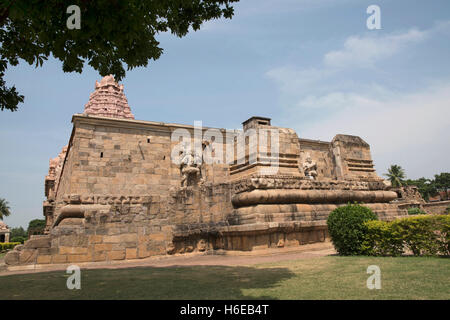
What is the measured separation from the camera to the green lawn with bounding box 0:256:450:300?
395cm

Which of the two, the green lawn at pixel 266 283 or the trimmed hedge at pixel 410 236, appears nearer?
the green lawn at pixel 266 283

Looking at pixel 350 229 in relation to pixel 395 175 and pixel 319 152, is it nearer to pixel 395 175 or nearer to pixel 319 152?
pixel 319 152

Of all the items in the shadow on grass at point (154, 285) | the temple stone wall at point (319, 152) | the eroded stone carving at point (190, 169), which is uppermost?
the temple stone wall at point (319, 152)

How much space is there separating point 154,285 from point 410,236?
576 cm

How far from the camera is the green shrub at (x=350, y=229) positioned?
298 inches

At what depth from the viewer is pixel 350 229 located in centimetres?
766

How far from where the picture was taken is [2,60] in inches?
218

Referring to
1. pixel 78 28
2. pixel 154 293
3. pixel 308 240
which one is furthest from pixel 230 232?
pixel 78 28

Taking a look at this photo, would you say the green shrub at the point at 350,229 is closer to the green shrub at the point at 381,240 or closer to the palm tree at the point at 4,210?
the green shrub at the point at 381,240

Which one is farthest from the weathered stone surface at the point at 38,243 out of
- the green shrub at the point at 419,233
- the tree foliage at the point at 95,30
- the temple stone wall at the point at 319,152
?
the temple stone wall at the point at 319,152

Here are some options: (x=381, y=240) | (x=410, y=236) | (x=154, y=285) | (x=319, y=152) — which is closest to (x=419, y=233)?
(x=410, y=236)

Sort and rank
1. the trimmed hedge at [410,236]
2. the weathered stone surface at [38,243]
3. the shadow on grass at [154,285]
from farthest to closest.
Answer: the weathered stone surface at [38,243] → the trimmed hedge at [410,236] → the shadow on grass at [154,285]

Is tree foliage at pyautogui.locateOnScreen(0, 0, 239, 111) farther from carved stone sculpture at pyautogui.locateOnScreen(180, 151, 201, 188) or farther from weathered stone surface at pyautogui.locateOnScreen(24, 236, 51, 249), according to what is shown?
carved stone sculpture at pyautogui.locateOnScreen(180, 151, 201, 188)

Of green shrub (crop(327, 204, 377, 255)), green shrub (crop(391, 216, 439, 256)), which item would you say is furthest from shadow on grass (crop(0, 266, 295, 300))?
green shrub (crop(391, 216, 439, 256))
